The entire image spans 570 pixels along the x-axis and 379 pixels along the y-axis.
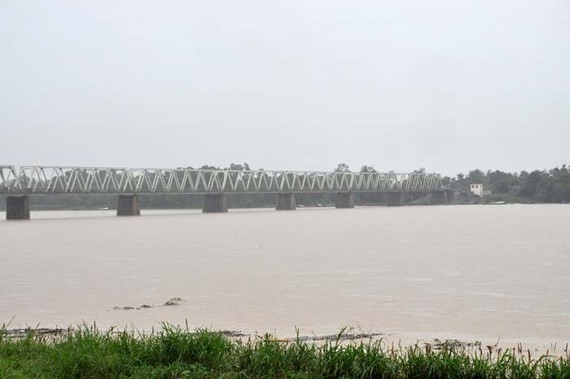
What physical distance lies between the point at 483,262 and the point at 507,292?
7.98 meters

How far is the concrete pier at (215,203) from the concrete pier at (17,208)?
111 feet

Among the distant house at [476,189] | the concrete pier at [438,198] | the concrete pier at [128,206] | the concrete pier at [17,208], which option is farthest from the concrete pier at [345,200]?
the concrete pier at [17,208]

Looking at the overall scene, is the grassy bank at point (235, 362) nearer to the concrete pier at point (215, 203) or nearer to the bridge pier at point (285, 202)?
the concrete pier at point (215, 203)

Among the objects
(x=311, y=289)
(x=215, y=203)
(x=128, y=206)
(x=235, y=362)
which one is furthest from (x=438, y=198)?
(x=235, y=362)

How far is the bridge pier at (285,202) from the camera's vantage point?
428ft

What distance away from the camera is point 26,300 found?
55.5 ft

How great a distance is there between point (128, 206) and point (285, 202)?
35.8 meters

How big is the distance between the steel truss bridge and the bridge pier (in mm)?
935

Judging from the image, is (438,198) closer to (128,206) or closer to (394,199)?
(394,199)

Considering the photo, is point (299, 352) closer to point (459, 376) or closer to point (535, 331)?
point (459, 376)

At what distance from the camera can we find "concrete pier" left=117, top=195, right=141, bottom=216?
10150 centimetres

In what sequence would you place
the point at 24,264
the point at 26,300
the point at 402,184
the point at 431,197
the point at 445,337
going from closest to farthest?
the point at 445,337
the point at 26,300
the point at 24,264
the point at 402,184
the point at 431,197

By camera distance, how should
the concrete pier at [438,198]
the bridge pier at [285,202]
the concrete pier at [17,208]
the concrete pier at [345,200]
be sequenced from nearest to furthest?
the concrete pier at [17,208], the bridge pier at [285,202], the concrete pier at [345,200], the concrete pier at [438,198]

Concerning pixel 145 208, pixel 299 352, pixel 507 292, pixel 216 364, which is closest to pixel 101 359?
pixel 216 364
